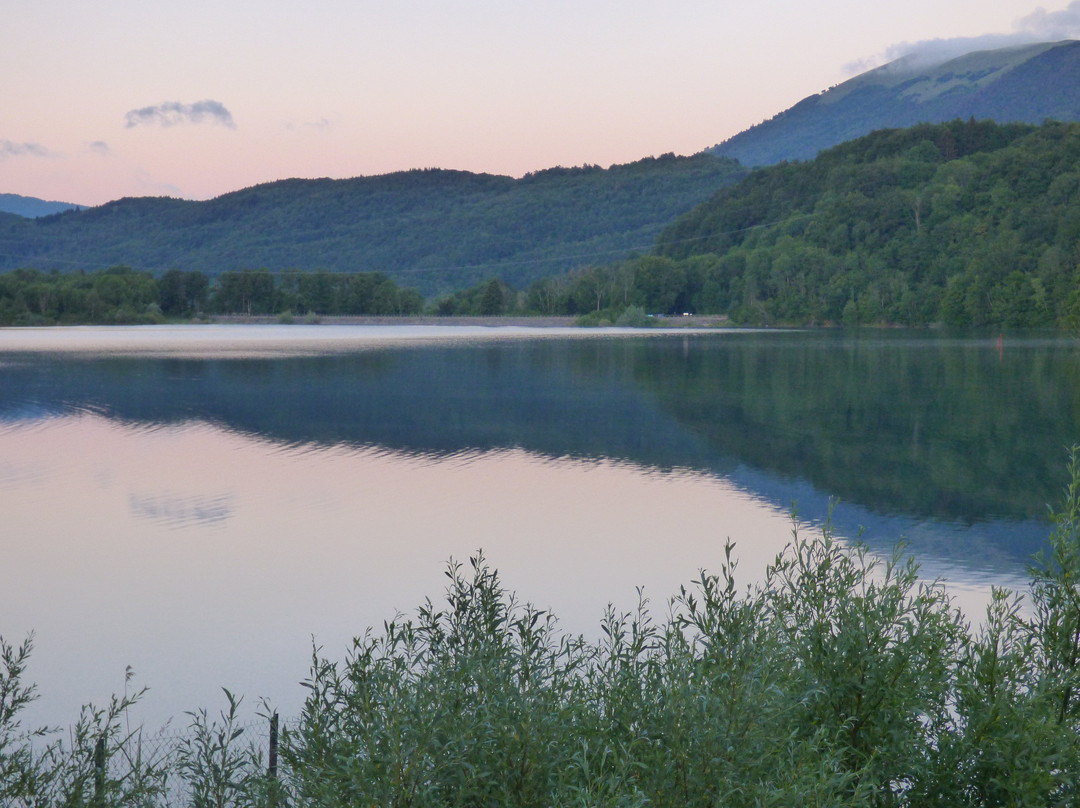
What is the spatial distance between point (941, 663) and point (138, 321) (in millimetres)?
157982

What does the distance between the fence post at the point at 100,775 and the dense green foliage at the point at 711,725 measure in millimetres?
33

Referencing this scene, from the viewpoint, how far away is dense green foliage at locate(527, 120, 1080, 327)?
12175 cm

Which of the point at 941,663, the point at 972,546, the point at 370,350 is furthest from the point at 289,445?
the point at 370,350

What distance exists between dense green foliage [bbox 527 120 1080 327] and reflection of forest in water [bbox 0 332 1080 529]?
70.3m

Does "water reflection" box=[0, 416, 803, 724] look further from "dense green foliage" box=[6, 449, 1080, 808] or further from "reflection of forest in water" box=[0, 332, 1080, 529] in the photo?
"dense green foliage" box=[6, 449, 1080, 808]

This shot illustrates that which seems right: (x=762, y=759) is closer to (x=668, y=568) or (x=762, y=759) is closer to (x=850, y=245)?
(x=668, y=568)

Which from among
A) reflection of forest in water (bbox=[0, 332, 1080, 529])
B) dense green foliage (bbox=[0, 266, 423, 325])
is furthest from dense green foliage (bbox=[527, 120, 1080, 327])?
reflection of forest in water (bbox=[0, 332, 1080, 529])

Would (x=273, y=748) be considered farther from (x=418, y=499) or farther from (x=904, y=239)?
(x=904, y=239)

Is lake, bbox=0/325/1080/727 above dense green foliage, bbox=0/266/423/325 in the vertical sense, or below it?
below

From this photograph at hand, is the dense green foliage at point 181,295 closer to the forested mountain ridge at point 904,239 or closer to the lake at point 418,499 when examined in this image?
the forested mountain ridge at point 904,239

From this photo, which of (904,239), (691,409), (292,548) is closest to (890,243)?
(904,239)

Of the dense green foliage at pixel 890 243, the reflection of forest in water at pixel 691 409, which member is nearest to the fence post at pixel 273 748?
the reflection of forest in water at pixel 691 409

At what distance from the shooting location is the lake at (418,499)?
11367 mm

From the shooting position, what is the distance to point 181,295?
547ft
